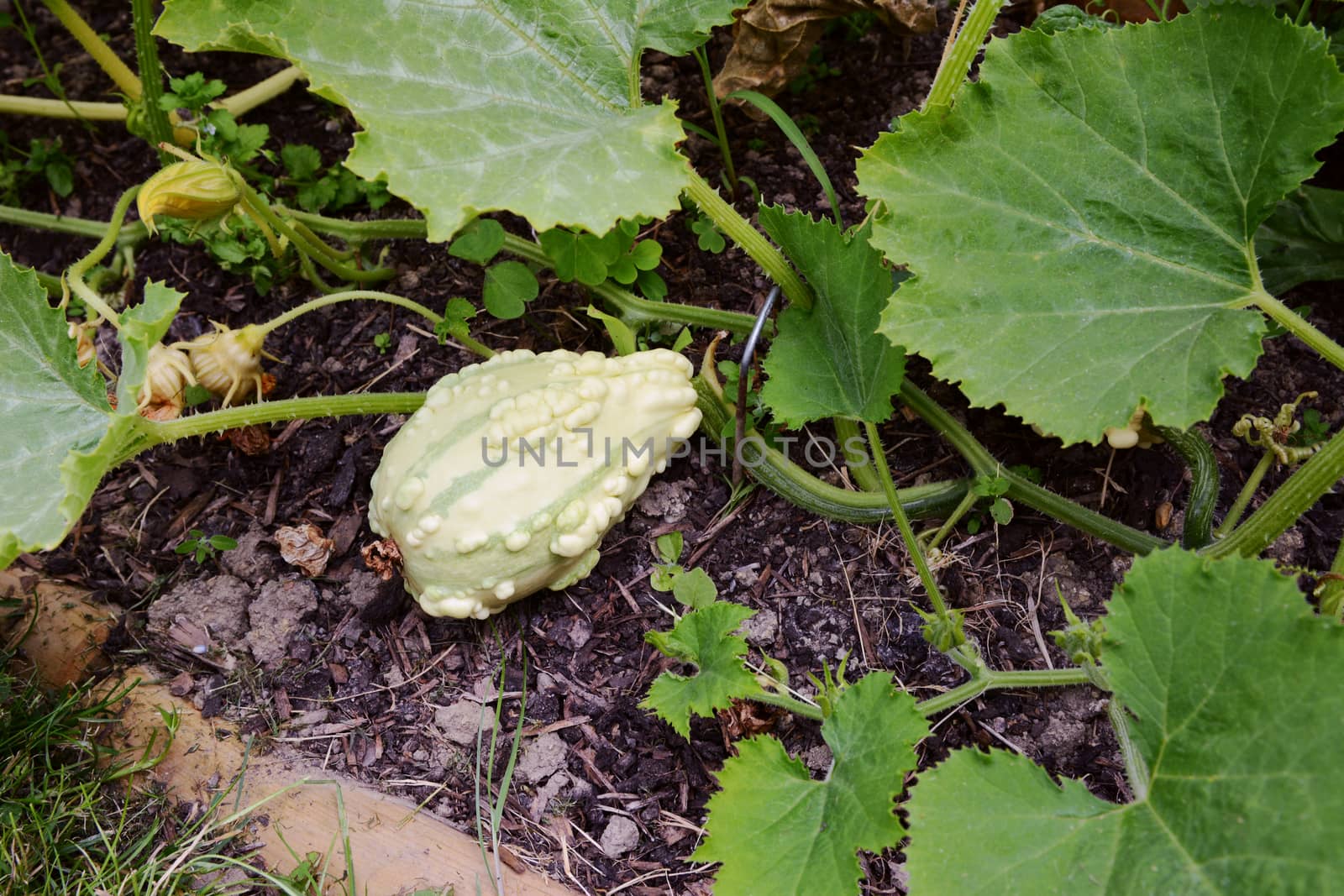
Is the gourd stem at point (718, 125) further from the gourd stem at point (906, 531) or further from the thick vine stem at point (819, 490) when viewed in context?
the gourd stem at point (906, 531)

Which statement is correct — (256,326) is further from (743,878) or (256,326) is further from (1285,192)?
(1285,192)

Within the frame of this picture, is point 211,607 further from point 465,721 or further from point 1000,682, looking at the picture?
point 1000,682

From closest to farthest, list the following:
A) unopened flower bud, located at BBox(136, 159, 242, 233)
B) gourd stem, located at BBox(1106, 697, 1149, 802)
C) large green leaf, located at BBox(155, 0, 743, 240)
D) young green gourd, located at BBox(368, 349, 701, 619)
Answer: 1. gourd stem, located at BBox(1106, 697, 1149, 802)
2. large green leaf, located at BBox(155, 0, 743, 240)
3. young green gourd, located at BBox(368, 349, 701, 619)
4. unopened flower bud, located at BBox(136, 159, 242, 233)

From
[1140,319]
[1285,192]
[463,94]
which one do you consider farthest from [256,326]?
[1285,192]

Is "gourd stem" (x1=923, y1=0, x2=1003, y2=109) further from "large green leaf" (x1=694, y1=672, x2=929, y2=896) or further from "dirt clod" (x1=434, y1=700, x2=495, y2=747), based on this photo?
"dirt clod" (x1=434, y1=700, x2=495, y2=747)

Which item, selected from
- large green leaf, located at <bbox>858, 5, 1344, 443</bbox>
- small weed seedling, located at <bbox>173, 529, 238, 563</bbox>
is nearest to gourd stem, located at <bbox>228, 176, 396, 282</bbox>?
small weed seedling, located at <bbox>173, 529, 238, 563</bbox>

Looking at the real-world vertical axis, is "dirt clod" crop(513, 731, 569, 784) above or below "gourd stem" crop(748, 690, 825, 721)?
below

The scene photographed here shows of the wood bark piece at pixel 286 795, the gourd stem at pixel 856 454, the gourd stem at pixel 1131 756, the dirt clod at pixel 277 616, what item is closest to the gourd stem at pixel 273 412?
the dirt clod at pixel 277 616
